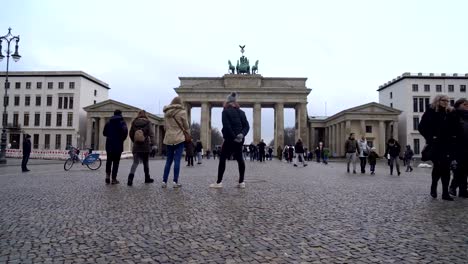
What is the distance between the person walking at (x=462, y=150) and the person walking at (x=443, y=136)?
6.6 inches

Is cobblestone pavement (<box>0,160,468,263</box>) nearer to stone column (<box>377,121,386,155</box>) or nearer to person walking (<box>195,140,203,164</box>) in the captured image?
person walking (<box>195,140,203,164</box>)

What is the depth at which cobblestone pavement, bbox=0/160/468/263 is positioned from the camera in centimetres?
340

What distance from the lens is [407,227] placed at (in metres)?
4.64

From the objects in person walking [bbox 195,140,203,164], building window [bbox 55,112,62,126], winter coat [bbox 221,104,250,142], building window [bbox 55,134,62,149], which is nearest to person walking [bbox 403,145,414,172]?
person walking [bbox 195,140,203,164]

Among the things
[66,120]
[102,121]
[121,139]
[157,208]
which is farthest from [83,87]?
[157,208]

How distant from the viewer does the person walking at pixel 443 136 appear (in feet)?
24.8

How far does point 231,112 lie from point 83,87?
76.7 metres

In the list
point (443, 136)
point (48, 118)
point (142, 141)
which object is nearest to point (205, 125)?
point (48, 118)

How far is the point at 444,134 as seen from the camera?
760 centimetres

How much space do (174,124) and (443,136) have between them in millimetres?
5936

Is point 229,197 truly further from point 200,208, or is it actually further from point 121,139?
point 121,139

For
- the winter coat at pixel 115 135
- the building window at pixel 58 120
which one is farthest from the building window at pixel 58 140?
the winter coat at pixel 115 135

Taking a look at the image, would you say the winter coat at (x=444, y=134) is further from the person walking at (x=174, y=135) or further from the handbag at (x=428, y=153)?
the person walking at (x=174, y=135)

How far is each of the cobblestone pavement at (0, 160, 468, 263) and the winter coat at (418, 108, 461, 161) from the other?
1004 millimetres
